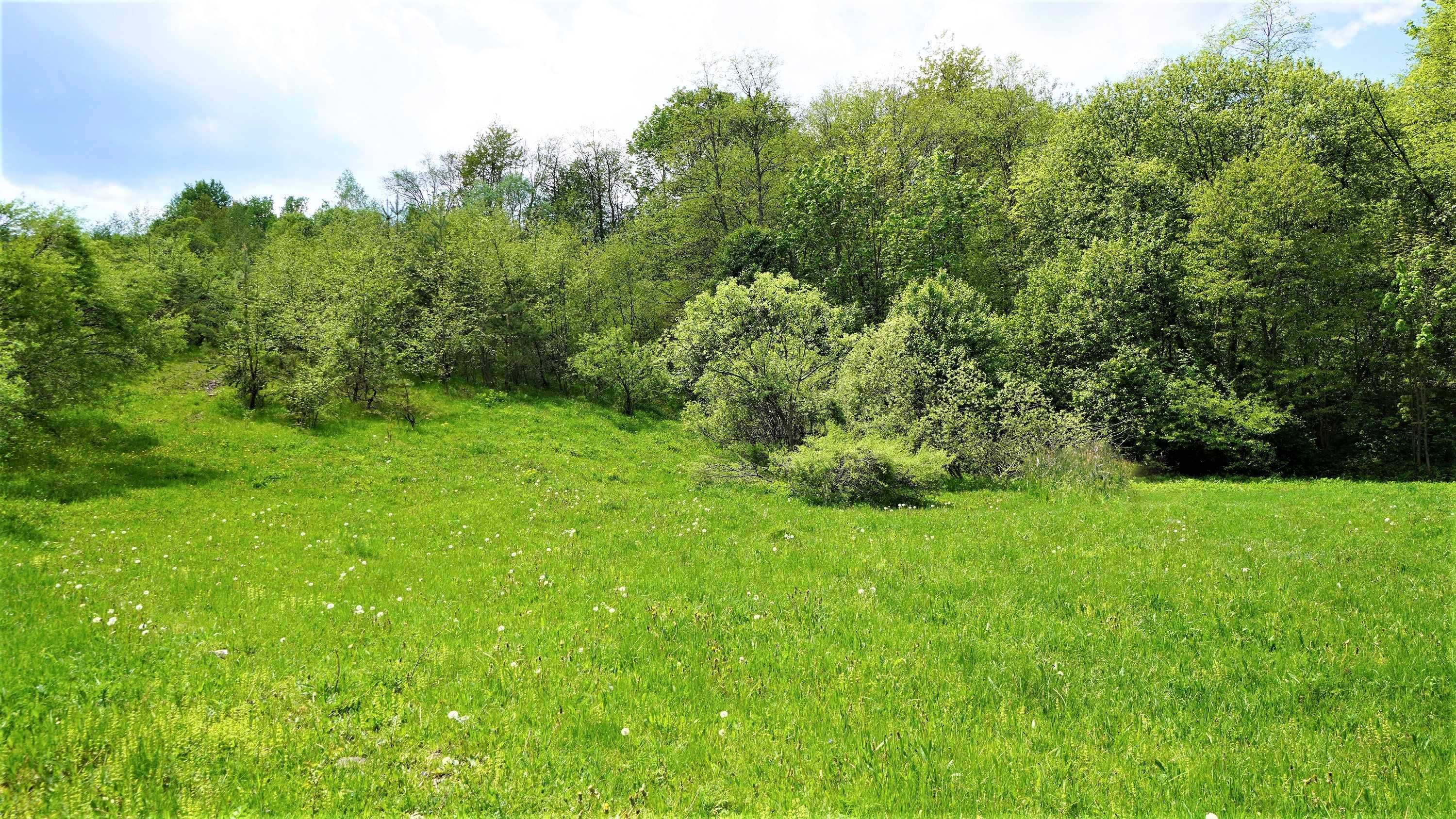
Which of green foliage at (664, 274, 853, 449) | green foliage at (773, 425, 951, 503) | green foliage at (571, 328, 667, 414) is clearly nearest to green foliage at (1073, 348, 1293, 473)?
green foliage at (664, 274, 853, 449)

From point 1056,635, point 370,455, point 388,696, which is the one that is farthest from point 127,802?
point 370,455

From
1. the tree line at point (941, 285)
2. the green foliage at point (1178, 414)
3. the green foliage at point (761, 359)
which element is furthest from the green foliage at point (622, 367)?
the green foliage at point (1178, 414)

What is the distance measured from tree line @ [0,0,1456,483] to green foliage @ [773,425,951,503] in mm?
210

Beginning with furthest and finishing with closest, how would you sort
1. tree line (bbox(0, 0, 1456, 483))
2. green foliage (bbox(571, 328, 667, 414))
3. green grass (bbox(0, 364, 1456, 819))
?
green foliage (bbox(571, 328, 667, 414)), tree line (bbox(0, 0, 1456, 483)), green grass (bbox(0, 364, 1456, 819))

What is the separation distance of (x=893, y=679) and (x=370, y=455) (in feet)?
72.8

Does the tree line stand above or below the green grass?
above

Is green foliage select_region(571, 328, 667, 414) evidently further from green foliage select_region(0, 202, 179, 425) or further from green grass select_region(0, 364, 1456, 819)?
green grass select_region(0, 364, 1456, 819)

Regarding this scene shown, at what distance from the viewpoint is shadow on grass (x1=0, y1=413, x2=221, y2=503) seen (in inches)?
591

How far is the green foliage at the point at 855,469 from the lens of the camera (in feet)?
50.5

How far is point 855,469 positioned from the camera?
50.7 feet

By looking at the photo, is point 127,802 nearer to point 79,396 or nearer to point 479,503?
point 479,503

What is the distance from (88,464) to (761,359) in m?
21.7

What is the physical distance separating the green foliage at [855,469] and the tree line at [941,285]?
0.69 feet

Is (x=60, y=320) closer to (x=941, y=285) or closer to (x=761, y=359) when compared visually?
(x=761, y=359)
